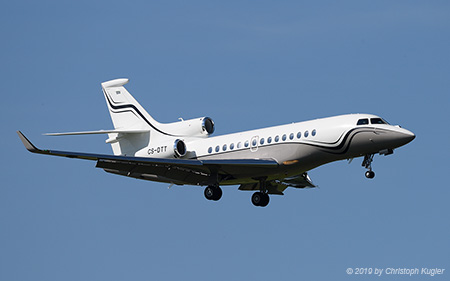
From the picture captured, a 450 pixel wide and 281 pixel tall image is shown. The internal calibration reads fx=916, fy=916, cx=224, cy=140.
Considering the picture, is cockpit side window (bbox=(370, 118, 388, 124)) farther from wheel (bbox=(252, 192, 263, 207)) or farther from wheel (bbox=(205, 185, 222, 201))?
wheel (bbox=(205, 185, 222, 201))

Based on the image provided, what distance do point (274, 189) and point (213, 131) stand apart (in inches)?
144

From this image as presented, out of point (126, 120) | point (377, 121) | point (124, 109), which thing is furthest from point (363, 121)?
point (124, 109)

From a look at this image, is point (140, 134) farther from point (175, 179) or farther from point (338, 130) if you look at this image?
point (338, 130)

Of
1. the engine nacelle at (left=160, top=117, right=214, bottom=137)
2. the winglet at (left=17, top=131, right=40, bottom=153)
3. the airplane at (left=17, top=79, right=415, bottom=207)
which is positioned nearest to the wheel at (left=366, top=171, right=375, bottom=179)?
the airplane at (left=17, top=79, right=415, bottom=207)

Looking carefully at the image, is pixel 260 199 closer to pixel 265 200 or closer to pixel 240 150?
pixel 265 200

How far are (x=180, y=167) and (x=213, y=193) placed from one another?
68.0 inches

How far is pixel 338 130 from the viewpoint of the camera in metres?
35.2

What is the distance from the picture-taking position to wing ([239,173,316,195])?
1570 inches

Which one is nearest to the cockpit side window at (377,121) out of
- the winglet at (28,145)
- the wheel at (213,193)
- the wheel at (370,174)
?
the wheel at (370,174)

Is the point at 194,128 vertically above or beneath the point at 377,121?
above

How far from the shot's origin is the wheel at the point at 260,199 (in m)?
38.9

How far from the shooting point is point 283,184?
41.0 meters

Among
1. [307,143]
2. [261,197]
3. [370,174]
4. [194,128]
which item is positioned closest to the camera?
[370,174]

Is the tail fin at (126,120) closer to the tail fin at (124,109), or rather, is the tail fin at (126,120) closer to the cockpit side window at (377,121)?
the tail fin at (124,109)
